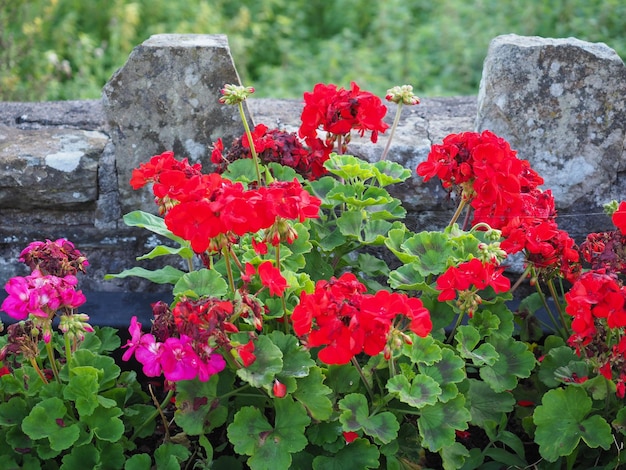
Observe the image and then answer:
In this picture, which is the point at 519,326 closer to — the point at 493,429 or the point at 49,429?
the point at 493,429

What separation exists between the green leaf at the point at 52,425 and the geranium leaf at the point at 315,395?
1.61 feet

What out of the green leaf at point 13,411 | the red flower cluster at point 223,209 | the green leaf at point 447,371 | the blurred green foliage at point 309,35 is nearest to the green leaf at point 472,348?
the green leaf at point 447,371

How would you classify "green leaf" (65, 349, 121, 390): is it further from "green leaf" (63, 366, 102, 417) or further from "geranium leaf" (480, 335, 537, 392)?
"geranium leaf" (480, 335, 537, 392)

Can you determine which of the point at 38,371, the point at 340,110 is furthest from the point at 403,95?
the point at 38,371

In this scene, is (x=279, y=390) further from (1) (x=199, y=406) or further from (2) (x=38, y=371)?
(2) (x=38, y=371)

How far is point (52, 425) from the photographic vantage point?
6.13 ft

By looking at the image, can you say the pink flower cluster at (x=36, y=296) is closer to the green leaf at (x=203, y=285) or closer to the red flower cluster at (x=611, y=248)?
the green leaf at (x=203, y=285)

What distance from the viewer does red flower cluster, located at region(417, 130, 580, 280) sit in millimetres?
1905

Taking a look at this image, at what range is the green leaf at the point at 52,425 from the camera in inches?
72.3

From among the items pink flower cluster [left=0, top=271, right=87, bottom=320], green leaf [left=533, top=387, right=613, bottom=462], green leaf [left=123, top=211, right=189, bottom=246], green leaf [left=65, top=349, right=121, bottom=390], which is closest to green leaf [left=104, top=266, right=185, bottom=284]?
green leaf [left=123, top=211, right=189, bottom=246]

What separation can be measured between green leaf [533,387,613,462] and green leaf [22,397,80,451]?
104cm

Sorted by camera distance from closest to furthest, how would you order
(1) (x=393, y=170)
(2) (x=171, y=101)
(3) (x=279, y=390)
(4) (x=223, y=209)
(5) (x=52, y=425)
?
(4) (x=223, y=209) < (3) (x=279, y=390) < (5) (x=52, y=425) < (1) (x=393, y=170) < (2) (x=171, y=101)

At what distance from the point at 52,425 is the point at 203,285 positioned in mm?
444

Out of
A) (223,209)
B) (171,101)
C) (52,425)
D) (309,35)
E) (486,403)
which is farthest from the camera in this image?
(309,35)
